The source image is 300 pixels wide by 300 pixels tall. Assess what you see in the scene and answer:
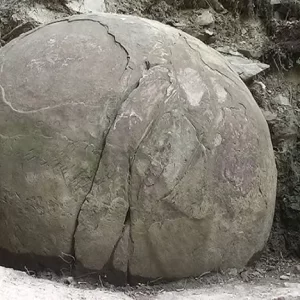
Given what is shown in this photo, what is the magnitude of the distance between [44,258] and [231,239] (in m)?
1.09

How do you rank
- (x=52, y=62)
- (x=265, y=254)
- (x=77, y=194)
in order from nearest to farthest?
(x=77, y=194) < (x=52, y=62) < (x=265, y=254)

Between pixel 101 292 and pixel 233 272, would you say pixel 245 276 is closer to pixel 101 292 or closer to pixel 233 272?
pixel 233 272

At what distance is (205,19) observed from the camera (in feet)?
17.7

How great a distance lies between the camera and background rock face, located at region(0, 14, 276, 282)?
9.70ft

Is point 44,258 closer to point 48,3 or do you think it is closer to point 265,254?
point 265,254

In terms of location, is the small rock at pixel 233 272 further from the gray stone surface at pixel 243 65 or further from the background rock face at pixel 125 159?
the gray stone surface at pixel 243 65

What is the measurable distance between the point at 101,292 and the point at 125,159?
72 cm

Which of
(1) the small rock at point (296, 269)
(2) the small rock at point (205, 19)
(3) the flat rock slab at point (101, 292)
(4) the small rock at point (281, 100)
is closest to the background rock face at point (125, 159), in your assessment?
(3) the flat rock slab at point (101, 292)

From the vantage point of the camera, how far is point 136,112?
9.78ft

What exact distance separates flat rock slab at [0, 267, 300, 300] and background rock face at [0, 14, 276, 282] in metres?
0.16

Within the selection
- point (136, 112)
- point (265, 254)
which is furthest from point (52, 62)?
point (265, 254)

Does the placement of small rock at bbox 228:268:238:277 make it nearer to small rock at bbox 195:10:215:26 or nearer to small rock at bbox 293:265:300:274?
small rock at bbox 293:265:300:274

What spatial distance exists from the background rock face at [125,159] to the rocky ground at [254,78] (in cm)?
17

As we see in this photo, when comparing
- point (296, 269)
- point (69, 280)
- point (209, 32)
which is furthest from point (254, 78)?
point (69, 280)
